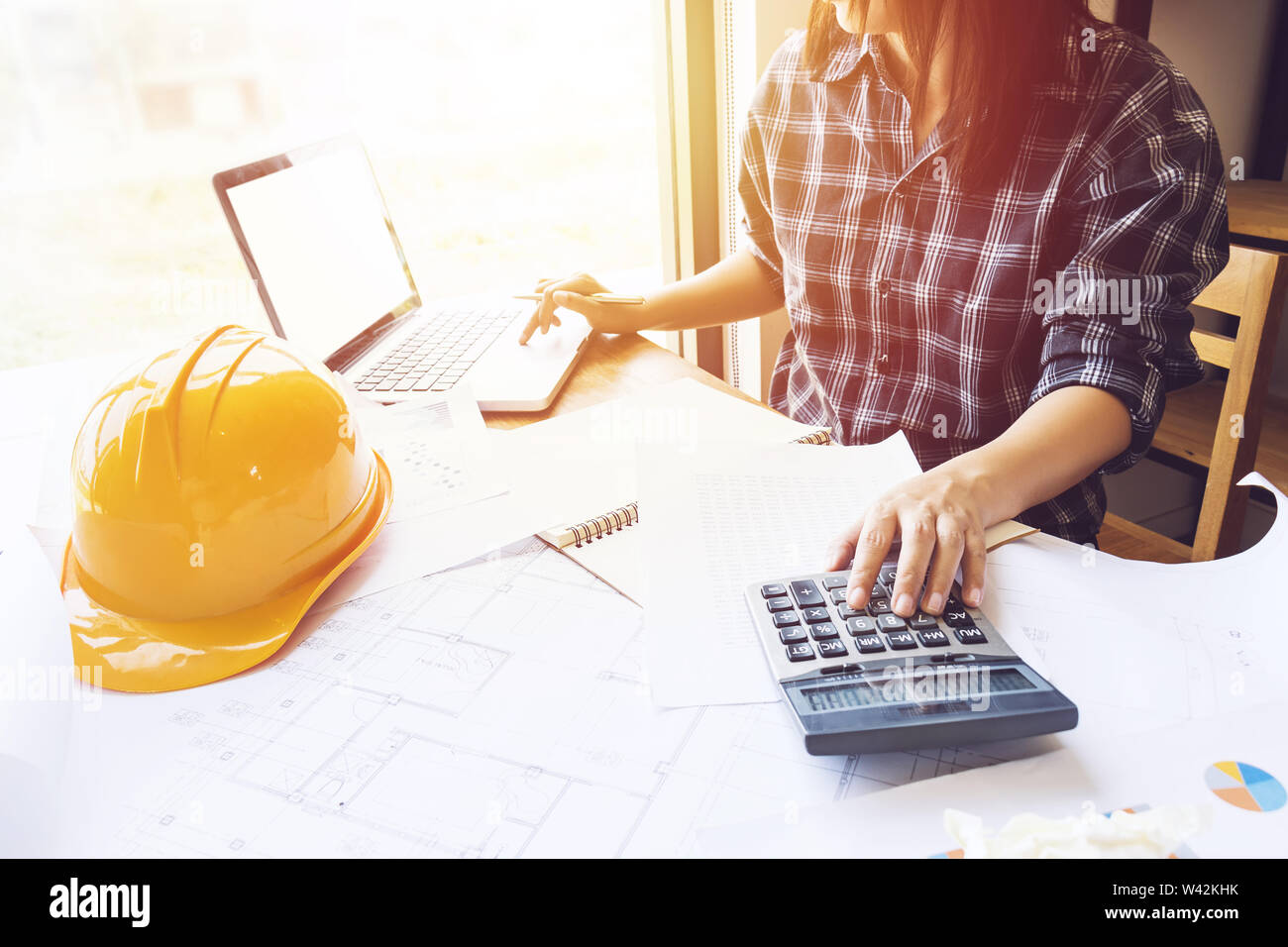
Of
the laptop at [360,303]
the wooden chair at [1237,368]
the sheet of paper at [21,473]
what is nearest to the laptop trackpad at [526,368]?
the laptop at [360,303]

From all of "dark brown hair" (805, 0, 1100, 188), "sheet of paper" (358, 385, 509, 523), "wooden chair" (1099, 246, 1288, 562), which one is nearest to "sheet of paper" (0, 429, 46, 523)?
"sheet of paper" (358, 385, 509, 523)

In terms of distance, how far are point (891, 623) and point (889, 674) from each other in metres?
0.05

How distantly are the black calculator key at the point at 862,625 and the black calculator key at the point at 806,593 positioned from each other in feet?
0.09

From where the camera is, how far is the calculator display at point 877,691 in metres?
0.41

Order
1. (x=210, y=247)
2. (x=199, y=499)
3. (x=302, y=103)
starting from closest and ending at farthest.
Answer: (x=199, y=499) → (x=302, y=103) → (x=210, y=247)

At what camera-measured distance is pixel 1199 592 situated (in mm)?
513

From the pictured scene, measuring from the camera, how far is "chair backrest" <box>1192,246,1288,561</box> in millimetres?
889

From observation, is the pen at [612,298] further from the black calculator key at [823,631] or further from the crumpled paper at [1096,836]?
the crumpled paper at [1096,836]

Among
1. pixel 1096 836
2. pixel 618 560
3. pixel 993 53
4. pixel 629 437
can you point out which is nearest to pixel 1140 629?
pixel 1096 836
